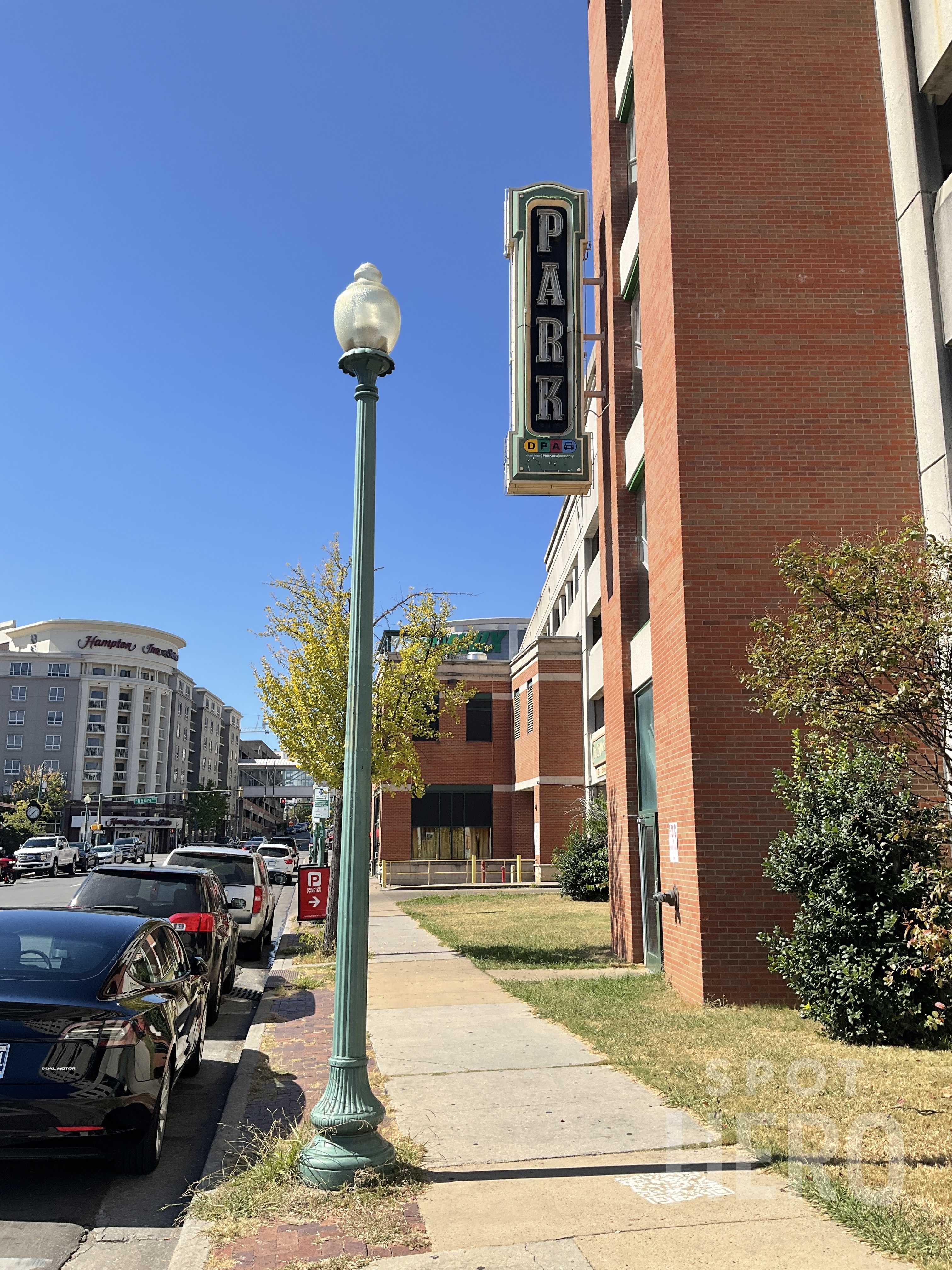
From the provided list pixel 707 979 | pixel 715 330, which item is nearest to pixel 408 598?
pixel 715 330

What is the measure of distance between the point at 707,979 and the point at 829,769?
269 centimetres

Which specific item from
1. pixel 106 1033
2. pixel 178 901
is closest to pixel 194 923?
pixel 178 901

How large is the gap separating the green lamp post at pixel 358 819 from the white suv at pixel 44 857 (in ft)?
155

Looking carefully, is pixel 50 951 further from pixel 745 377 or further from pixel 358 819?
pixel 745 377

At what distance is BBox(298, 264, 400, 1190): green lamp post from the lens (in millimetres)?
5395

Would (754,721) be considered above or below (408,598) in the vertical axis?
below

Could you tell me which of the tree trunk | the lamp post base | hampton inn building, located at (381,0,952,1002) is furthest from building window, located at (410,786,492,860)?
the lamp post base

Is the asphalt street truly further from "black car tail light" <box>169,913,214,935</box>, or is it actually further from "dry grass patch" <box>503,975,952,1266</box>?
"dry grass patch" <box>503,975,952,1266</box>

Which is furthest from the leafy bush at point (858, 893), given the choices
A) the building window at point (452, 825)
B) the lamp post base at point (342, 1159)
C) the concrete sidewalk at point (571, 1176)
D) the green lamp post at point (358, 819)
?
the building window at point (452, 825)

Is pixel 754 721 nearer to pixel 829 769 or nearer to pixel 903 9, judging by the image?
pixel 829 769

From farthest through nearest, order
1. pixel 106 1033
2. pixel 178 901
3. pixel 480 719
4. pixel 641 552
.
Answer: pixel 480 719 → pixel 641 552 → pixel 178 901 → pixel 106 1033

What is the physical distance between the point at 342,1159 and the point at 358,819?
5.83 feet

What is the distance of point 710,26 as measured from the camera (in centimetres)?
1310

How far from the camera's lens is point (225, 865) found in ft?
54.2
